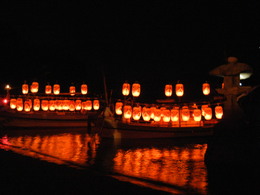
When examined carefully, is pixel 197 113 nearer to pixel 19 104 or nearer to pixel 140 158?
pixel 140 158

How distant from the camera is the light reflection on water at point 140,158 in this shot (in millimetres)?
9844

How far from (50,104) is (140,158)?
51.4 ft

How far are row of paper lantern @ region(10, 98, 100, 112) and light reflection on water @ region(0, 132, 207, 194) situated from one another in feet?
30.2

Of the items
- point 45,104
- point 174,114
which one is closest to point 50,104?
point 45,104

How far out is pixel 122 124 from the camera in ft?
65.0

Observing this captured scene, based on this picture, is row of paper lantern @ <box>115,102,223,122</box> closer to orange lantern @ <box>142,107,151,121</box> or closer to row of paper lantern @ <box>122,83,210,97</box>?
orange lantern @ <box>142,107,151,121</box>

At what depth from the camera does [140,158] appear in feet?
44.4

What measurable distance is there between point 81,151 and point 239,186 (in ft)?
27.2

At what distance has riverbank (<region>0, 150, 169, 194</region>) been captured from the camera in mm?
7891

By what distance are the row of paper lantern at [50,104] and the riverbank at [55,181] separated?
1594 cm

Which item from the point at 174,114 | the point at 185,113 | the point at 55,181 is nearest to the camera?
the point at 55,181

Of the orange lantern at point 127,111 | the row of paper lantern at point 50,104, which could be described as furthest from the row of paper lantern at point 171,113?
the row of paper lantern at point 50,104

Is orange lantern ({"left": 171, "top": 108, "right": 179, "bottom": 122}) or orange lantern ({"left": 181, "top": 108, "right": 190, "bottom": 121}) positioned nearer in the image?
orange lantern ({"left": 181, "top": 108, "right": 190, "bottom": 121})

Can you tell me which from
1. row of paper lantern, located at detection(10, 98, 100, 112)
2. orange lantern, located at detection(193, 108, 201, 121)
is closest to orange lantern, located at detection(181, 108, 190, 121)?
orange lantern, located at detection(193, 108, 201, 121)
